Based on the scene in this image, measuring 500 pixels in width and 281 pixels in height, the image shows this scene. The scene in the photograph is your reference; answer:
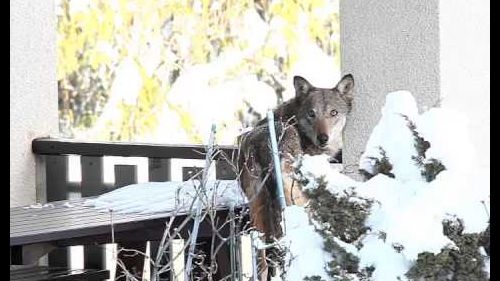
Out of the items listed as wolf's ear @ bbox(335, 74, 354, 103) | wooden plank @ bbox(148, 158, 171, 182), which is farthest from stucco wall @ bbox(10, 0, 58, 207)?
wolf's ear @ bbox(335, 74, 354, 103)

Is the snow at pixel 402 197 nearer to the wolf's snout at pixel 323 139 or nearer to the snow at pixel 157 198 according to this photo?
the snow at pixel 157 198

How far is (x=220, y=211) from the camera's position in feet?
9.26

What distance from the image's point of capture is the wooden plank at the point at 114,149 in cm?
397

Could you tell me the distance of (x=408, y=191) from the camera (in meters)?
1.67

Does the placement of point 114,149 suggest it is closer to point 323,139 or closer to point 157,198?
point 157,198

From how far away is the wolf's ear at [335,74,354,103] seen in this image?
112 inches

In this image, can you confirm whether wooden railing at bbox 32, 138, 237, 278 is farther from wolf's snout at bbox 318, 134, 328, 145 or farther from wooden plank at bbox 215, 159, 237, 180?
wolf's snout at bbox 318, 134, 328, 145

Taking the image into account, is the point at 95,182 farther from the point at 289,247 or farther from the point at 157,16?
the point at 157,16

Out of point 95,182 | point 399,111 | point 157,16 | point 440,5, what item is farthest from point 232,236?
point 157,16

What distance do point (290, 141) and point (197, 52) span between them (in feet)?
19.4

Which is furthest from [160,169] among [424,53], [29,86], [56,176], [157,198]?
[424,53]

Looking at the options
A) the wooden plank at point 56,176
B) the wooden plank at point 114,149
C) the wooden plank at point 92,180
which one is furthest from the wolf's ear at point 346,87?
the wooden plank at point 56,176

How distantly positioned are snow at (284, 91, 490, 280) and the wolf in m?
0.96

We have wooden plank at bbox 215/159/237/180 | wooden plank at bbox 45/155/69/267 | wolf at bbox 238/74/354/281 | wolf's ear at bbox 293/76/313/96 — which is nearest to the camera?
wolf at bbox 238/74/354/281
